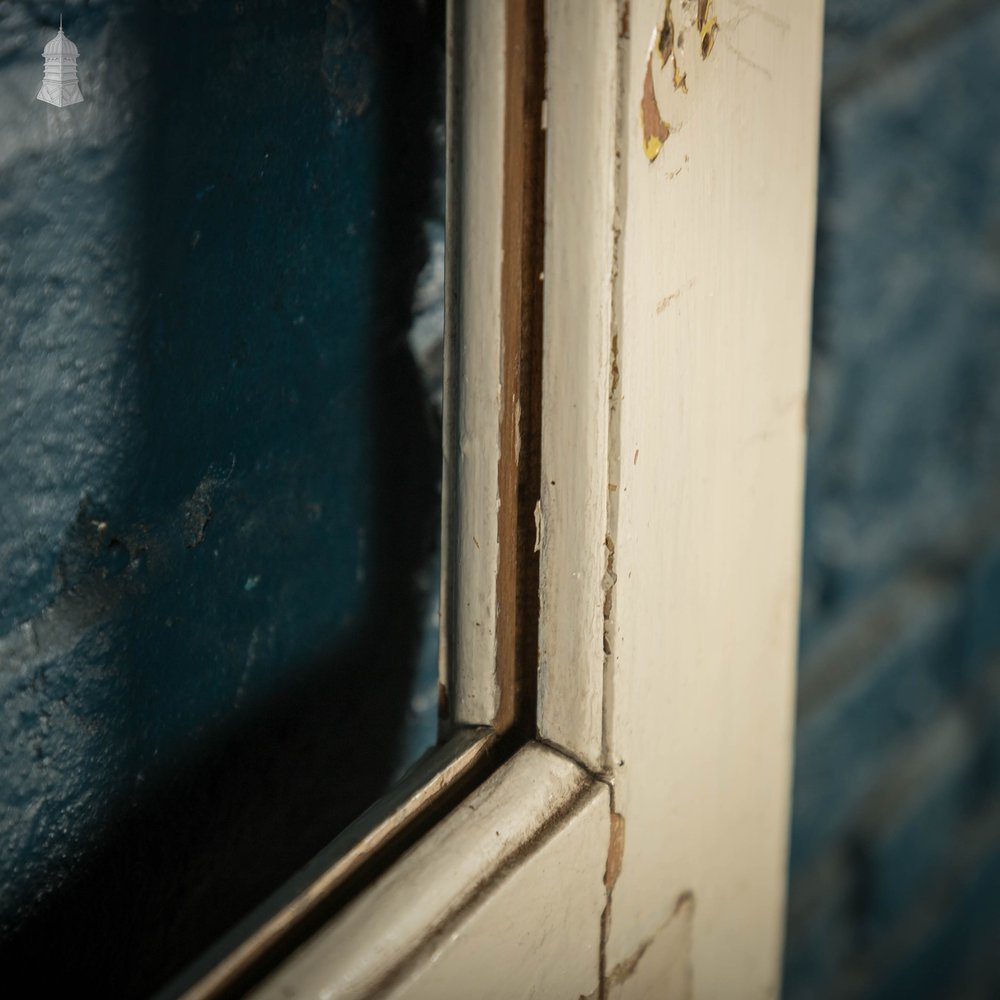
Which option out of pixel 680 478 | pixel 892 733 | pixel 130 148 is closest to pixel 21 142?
pixel 130 148

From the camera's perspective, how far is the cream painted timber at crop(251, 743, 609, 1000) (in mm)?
355

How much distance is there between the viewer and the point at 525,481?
402 mm

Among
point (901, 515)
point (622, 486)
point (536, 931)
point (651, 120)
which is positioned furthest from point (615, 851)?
point (901, 515)

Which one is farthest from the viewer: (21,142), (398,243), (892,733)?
(892,733)

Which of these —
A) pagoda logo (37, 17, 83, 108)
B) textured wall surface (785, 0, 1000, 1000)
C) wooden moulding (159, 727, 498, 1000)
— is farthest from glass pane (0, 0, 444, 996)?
textured wall surface (785, 0, 1000, 1000)

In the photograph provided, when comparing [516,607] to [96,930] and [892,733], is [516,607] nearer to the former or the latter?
[96,930]

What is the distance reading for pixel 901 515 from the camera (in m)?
0.90

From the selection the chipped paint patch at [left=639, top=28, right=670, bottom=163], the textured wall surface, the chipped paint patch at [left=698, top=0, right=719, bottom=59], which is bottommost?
the textured wall surface

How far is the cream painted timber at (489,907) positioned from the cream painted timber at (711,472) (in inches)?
0.9

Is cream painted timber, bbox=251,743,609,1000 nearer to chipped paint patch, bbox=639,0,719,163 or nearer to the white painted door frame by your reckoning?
the white painted door frame

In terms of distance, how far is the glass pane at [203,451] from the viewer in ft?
1.29

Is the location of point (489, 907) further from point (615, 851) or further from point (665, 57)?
point (665, 57)

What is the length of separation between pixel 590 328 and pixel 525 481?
0.07m

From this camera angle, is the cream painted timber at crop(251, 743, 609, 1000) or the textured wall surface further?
the textured wall surface
